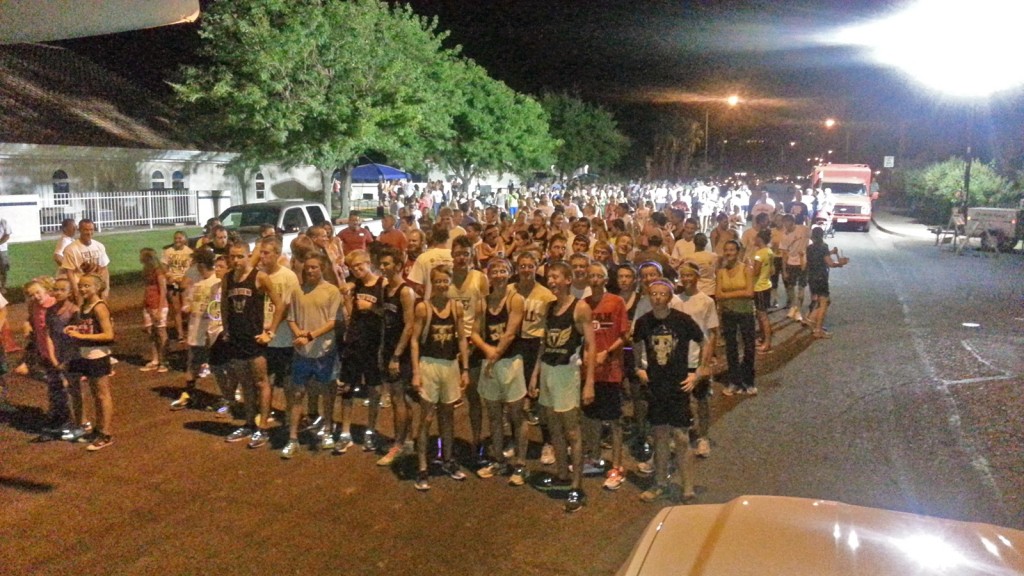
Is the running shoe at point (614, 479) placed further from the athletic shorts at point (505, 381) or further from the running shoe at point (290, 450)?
the running shoe at point (290, 450)

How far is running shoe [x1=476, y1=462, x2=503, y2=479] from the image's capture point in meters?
6.69

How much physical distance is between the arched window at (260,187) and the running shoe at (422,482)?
28702mm

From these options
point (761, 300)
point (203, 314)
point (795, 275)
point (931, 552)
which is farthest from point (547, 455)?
point (795, 275)

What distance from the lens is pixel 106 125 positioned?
1128 inches

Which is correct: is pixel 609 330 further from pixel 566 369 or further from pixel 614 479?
pixel 614 479

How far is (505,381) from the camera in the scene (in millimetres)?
6488

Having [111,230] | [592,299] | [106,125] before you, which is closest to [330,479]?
[592,299]

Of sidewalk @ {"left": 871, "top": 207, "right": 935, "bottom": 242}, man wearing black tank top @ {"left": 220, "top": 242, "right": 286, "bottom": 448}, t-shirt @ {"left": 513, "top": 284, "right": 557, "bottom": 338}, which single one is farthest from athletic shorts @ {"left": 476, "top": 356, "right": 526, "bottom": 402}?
sidewalk @ {"left": 871, "top": 207, "right": 935, "bottom": 242}

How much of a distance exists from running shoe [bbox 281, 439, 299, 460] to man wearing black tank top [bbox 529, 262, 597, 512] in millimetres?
2193

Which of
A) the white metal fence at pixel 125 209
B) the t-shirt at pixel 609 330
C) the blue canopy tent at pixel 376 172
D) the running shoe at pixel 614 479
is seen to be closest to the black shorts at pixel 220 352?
the t-shirt at pixel 609 330

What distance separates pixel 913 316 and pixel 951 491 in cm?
852

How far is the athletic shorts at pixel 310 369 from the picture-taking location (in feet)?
23.3

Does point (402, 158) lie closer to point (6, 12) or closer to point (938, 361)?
point (938, 361)

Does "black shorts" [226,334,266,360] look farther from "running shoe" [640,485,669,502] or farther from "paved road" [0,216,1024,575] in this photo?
"running shoe" [640,485,669,502]
